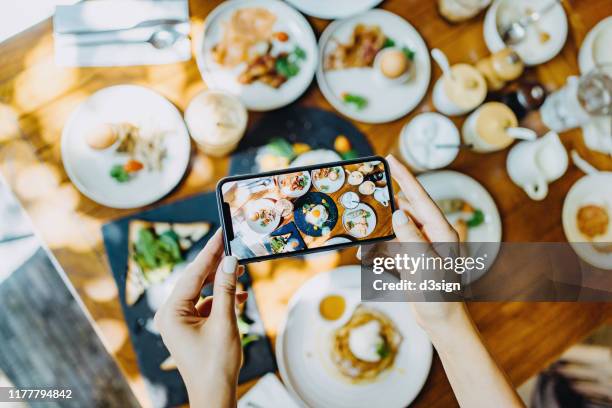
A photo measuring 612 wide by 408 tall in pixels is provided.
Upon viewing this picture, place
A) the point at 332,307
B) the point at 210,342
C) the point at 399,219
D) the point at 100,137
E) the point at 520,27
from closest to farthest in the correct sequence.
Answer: the point at 210,342, the point at 399,219, the point at 100,137, the point at 332,307, the point at 520,27

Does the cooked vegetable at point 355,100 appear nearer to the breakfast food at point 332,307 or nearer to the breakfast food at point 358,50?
the breakfast food at point 358,50

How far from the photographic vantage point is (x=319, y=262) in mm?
1211

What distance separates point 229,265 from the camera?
897 mm

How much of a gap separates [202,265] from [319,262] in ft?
1.14

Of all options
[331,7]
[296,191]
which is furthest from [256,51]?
[296,191]

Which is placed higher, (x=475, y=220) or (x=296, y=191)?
Result: (x=296, y=191)

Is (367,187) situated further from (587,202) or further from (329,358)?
(587,202)

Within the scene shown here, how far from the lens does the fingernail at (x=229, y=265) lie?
2.93 feet

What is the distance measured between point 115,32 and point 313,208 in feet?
2.24

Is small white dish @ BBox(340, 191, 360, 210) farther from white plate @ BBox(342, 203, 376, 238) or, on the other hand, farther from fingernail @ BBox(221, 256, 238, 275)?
fingernail @ BBox(221, 256, 238, 275)

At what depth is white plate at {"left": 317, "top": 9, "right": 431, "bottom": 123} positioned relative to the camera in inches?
49.1

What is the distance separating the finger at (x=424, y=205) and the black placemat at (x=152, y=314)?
453 millimetres

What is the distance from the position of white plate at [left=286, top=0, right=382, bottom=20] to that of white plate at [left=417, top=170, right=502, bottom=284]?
19.0 inches

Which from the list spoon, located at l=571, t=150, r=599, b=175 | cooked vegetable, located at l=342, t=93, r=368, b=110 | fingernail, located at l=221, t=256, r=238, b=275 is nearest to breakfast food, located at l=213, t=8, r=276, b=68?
cooked vegetable, located at l=342, t=93, r=368, b=110
